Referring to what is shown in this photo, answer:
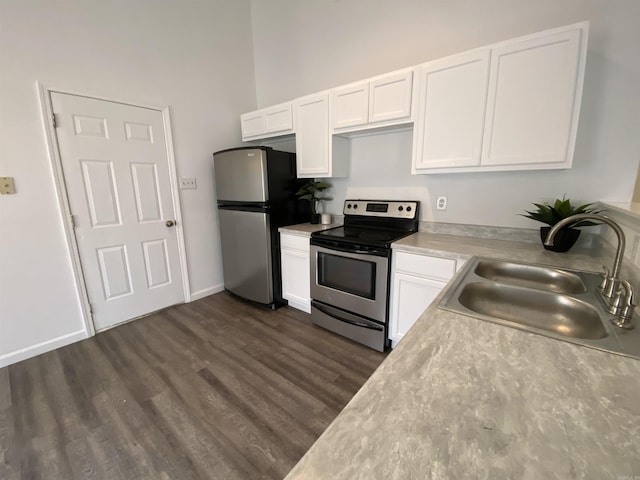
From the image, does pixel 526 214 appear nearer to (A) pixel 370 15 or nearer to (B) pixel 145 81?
(A) pixel 370 15

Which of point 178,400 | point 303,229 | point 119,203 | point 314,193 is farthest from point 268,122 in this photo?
point 178,400

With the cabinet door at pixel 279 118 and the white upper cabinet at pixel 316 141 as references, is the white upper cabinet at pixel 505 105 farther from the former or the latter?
the cabinet door at pixel 279 118

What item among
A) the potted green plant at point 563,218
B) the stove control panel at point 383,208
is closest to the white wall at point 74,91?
the stove control panel at point 383,208

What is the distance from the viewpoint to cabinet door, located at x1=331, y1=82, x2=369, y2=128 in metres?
2.21

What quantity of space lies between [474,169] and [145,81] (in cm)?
293

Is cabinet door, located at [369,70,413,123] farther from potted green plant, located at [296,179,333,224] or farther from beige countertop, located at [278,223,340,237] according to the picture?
beige countertop, located at [278,223,340,237]

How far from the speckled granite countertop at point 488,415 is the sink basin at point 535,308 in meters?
0.32

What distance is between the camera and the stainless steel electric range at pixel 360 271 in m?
2.09

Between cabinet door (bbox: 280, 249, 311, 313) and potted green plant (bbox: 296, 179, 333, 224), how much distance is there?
47 cm

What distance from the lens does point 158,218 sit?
282cm

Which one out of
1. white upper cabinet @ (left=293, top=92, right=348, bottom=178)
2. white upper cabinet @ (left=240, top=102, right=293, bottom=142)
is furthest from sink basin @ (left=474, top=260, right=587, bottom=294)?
white upper cabinet @ (left=240, top=102, right=293, bottom=142)

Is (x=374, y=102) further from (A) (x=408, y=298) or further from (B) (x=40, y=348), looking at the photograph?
(B) (x=40, y=348)

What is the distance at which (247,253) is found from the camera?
2.94m

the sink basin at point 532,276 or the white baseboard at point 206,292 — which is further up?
the sink basin at point 532,276
